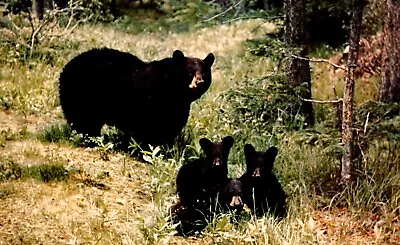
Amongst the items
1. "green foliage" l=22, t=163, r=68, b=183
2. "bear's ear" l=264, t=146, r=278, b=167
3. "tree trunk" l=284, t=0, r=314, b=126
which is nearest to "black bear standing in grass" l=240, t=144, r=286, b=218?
"bear's ear" l=264, t=146, r=278, b=167

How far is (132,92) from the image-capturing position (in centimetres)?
706

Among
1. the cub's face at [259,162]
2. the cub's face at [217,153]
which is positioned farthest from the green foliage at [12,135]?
the cub's face at [259,162]

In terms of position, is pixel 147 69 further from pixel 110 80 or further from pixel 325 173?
pixel 325 173

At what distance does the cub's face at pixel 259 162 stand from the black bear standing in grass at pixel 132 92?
1603 millimetres

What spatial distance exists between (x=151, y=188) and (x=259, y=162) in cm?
134

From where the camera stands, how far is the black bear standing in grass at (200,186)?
505cm

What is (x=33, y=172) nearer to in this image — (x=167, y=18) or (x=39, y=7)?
(x=39, y=7)

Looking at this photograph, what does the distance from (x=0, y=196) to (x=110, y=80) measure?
2.36 m

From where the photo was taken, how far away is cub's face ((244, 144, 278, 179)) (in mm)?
5027

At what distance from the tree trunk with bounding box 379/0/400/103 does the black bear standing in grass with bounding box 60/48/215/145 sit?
3799mm

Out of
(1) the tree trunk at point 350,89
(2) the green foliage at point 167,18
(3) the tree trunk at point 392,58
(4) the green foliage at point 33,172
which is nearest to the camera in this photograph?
(1) the tree trunk at point 350,89

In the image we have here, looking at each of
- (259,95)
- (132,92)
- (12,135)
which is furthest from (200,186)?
(12,135)

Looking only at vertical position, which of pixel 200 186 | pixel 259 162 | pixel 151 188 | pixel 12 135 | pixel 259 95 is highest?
pixel 259 95

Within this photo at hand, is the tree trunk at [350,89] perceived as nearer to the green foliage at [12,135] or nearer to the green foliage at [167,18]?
the green foliage at [12,135]
